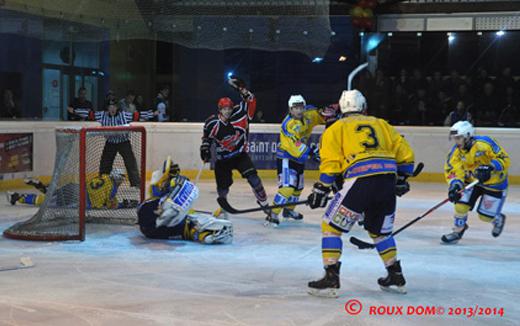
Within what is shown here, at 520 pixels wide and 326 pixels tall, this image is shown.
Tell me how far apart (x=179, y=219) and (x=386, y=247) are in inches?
82.7

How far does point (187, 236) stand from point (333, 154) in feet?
7.04

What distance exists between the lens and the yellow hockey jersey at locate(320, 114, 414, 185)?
418cm

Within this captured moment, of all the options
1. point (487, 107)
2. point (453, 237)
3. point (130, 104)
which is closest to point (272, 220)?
point (453, 237)

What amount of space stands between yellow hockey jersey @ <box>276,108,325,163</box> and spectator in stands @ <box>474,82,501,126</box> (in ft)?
18.8

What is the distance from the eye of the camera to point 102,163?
7.18 meters

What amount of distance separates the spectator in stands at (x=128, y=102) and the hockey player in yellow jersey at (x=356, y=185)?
7.33 meters

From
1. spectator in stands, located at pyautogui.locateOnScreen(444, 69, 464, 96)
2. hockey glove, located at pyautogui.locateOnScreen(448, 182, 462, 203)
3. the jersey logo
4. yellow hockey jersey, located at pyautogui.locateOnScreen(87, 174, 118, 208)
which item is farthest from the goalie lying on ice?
spectator in stands, located at pyautogui.locateOnScreen(444, 69, 464, 96)

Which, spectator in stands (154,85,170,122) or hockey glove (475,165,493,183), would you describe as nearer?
hockey glove (475,165,493,183)

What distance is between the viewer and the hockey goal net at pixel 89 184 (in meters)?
6.10

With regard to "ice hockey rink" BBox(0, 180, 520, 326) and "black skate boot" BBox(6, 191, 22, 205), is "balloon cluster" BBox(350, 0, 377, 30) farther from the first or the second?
"black skate boot" BBox(6, 191, 22, 205)

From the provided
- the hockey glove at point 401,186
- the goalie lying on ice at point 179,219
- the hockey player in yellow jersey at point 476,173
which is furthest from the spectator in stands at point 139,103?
the hockey glove at point 401,186

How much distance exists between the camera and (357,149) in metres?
4.20

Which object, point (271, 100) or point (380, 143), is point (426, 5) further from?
point (380, 143)

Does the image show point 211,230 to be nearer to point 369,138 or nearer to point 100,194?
point 100,194
